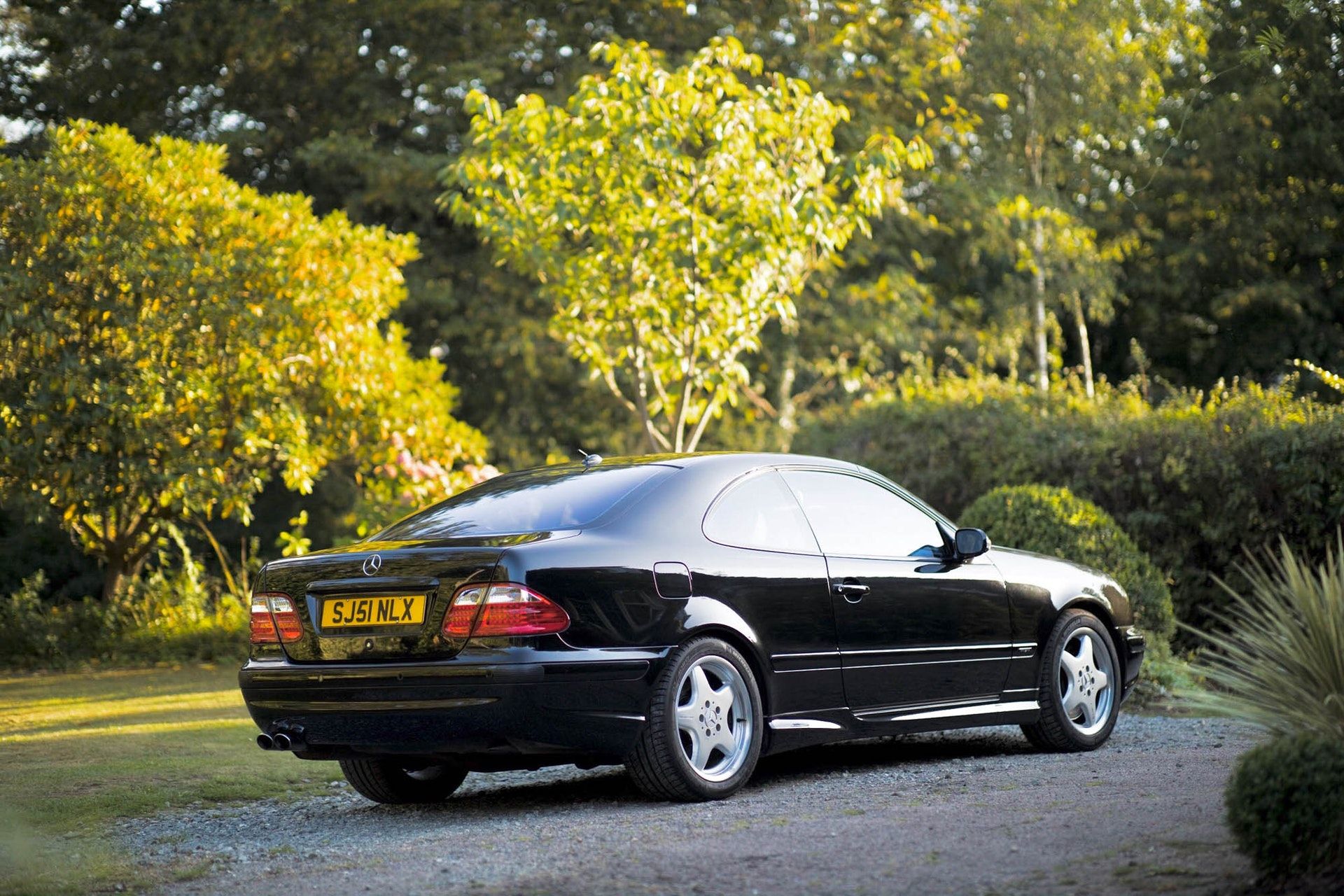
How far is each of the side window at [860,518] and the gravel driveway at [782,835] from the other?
40.9 inches

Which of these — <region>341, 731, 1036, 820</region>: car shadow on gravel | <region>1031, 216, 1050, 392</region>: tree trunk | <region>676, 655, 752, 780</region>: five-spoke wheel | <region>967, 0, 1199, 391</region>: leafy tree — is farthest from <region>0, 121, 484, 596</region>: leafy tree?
<region>1031, 216, 1050, 392</region>: tree trunk

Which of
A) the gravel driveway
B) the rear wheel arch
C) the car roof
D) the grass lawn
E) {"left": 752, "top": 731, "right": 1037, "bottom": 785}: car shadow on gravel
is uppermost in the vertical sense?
the car roof

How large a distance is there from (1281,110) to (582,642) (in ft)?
82.2

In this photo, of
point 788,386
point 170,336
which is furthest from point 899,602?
point 788,386

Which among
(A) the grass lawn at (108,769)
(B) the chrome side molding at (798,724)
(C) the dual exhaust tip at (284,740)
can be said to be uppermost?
(C) the dual exhaust tip at (284,740)

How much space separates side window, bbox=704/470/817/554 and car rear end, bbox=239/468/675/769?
524 millimetres

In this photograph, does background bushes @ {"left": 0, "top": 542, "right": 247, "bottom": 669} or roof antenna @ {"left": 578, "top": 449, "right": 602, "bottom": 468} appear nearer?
roof antenna @ {"left": 578, "top": 449, "right": 602, "bottom": 468}

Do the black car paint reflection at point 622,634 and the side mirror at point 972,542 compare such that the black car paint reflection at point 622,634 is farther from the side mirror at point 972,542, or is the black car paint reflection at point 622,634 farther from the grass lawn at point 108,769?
the grass lawn at point 108,769

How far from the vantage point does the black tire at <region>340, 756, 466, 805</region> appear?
6.80 m

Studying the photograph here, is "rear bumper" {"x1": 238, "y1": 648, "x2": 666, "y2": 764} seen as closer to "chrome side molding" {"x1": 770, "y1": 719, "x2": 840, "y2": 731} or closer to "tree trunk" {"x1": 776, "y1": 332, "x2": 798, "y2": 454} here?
"chrome side molding" {"x1": 770, "y1": 719, "x2": 840, "y2": 731}

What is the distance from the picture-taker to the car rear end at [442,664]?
5789mm

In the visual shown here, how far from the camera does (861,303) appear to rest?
24.7 m

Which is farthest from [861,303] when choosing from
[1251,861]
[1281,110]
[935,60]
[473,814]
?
[1251,861]

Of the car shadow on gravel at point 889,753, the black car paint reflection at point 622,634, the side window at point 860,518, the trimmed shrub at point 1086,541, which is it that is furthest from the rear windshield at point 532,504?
the trimmed shrub at point 1086,541
